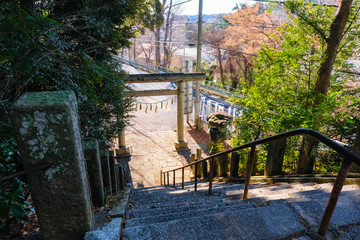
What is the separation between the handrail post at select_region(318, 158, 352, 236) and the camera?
4.22 feet

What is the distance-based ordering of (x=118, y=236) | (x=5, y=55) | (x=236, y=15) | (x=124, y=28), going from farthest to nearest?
(x=236, y=15), (x=124, y=28), (x=5, y=55), (x=118, y=236)

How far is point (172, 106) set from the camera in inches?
683

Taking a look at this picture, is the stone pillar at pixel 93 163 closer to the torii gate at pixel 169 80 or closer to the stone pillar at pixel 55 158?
the stone pillar at pixel 55 158

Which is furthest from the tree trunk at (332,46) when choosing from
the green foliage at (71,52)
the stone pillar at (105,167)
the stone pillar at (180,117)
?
the stone pillar at (180,117)

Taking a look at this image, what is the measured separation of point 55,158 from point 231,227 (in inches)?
48.7

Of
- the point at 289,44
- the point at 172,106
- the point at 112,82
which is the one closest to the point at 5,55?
the point at 112,82

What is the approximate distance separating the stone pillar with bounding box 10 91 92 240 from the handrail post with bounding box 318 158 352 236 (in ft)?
4.91

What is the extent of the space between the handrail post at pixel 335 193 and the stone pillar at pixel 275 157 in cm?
172

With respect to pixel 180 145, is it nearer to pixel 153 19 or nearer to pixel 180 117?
pixel 180 117

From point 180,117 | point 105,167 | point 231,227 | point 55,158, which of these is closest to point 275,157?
point 231,227

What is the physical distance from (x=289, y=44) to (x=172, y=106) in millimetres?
12805

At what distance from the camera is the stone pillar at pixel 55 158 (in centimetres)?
114

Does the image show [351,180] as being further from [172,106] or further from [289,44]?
[172,106]

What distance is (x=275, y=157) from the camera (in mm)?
3326
